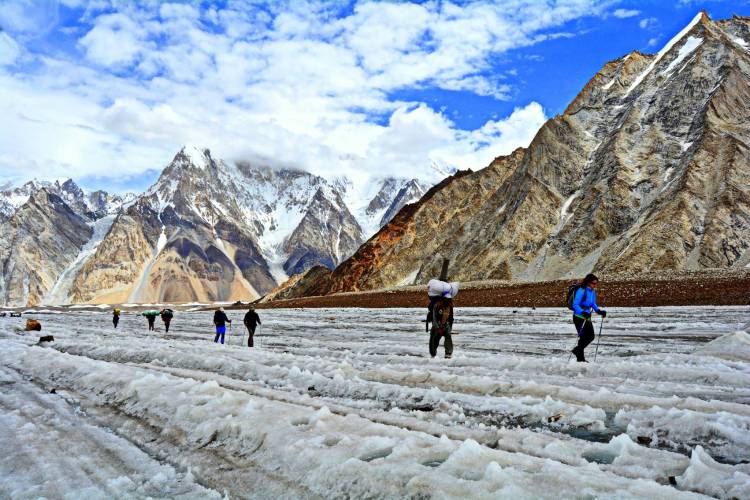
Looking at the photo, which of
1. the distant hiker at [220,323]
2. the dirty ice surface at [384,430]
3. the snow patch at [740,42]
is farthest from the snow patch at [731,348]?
the snow patch at [740,42]

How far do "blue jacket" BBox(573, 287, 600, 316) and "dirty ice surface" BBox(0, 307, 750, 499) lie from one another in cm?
164

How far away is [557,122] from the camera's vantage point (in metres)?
76.0

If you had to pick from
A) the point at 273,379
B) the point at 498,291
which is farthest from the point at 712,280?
the point at 273,379

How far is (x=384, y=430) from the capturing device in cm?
571

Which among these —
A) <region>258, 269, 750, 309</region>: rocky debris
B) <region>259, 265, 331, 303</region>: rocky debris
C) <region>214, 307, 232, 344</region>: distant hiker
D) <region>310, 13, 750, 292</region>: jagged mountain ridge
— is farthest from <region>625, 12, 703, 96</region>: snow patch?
<region>214, 307, 232, 344</region>: distant hiker

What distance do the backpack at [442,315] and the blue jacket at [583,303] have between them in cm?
259

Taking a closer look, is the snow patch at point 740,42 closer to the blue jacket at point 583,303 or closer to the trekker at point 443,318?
the blue jacket at point 583,303

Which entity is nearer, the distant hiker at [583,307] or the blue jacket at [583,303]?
the distant hiker at [583,307]

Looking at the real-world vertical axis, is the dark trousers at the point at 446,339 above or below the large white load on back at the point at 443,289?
below

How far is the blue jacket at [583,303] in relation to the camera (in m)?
11.4

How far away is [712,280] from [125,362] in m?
37.7

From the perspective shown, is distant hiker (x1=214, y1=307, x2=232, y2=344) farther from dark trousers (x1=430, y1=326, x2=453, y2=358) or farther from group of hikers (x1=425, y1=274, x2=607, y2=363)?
group of hikers (x1=425, y1=274, x2=607, y2=363)

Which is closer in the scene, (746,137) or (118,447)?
(118,447)

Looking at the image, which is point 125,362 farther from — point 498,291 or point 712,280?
point 498,291
